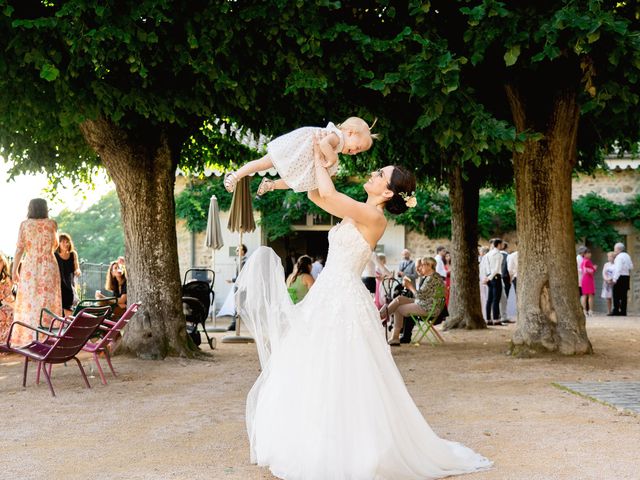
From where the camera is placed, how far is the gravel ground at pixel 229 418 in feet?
17.4

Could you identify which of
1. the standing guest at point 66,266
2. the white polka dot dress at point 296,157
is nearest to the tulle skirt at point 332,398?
the white polka dot dress at point 296,157

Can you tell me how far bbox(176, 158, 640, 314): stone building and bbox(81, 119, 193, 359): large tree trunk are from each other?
11.6 m

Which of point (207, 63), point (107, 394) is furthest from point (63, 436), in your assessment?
point (207, 63)

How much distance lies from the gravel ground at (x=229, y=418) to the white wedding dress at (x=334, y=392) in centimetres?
33

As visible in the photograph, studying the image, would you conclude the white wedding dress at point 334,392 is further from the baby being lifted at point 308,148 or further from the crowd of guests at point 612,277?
the crowd of guests at point 612,277

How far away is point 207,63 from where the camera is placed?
875cm

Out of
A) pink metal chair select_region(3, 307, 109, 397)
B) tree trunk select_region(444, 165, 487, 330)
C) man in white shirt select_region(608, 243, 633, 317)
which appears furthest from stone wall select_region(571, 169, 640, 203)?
pink metal chair select_region(3, 307, 109, 397)

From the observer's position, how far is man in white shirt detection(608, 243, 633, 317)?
21.5 metres

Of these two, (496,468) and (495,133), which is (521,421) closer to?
(496,468)

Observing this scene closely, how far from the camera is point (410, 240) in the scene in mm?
23297

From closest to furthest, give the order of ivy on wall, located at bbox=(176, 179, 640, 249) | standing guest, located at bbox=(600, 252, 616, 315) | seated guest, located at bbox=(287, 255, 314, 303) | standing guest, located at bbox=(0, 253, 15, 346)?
standing guest, located at bbox=(0, 253, 15, 346)
seated guest, located at bbox=(287, 255, 314, 303)
standing guest, located at bbox=(600, 252, 616, 315)
ivy on wall, located at bbox=(176, 179, 640, 249)

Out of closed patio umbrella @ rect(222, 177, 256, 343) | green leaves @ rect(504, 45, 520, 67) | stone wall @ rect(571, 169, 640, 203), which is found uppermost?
stone wall @ rect(571, 169, 640, 203)

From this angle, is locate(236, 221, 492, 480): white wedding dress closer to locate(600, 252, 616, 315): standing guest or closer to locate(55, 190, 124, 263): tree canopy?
locate(600, 252, 616, 315): standing guest

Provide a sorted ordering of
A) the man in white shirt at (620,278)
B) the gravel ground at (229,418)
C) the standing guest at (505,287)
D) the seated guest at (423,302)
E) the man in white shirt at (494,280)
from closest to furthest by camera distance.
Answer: the gravel ground at (229,418)
the seated guest at (423,302)
the man in white shirt at (494,280)
the standing guest at (505,287)
the man in white shirt at (620,278)
